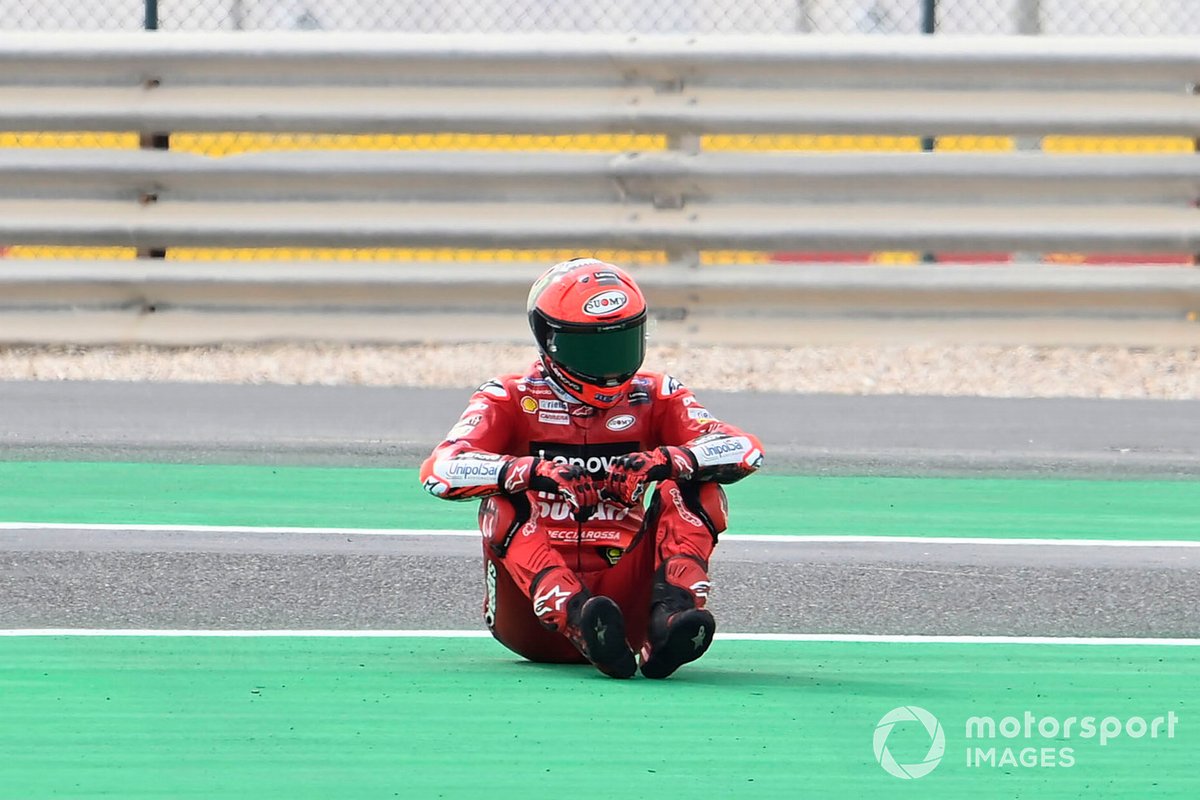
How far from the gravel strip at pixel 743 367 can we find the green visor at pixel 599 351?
5.10 meters

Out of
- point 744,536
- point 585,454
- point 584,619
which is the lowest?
point 744,536

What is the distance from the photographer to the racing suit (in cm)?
496

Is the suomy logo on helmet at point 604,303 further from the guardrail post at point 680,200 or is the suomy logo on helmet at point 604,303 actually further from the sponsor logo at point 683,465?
the guardrail post at point 680,200

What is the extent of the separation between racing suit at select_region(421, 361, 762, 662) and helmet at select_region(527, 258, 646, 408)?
0.33 feet

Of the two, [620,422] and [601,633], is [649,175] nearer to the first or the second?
[620,422]

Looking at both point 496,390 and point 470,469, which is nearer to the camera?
point 470,469

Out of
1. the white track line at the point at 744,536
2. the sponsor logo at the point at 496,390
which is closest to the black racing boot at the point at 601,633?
the sponsor logo at the point at 496,390

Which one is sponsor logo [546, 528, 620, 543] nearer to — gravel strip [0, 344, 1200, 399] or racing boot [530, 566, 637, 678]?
racing boot [530, 566, 637, 678]

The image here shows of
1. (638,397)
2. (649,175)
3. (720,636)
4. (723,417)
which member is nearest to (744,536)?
→ (720,636)

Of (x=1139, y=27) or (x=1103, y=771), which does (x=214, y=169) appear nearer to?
(x=1139, y=27)

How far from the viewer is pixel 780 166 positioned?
1033cm

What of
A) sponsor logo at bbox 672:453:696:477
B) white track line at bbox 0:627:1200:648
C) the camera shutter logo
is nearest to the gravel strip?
white track line at bbox 0:627:1200:648

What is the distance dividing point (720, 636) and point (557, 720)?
4.30 feet

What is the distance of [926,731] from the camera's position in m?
4.40
